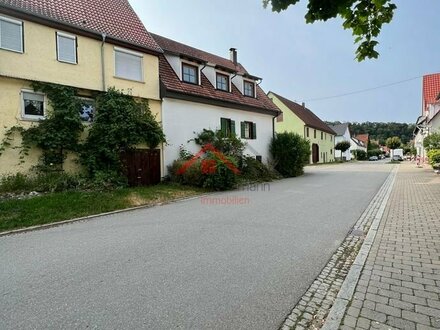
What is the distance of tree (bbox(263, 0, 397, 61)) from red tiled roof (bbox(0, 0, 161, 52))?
12214 millimetres

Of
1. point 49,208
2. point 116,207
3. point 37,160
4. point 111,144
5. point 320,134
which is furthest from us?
point 320,134

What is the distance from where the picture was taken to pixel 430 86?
109 ft

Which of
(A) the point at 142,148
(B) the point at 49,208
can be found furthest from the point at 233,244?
(A) the point at 142,148

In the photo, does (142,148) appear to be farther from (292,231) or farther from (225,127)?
(292,231)

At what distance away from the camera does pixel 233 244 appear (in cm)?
577

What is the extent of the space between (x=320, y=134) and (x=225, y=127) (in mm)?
31932

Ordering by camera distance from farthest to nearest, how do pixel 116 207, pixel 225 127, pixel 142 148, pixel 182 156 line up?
pixel 225 127 → pixel 182 156 → pixel 142 148 → pixel 116 207

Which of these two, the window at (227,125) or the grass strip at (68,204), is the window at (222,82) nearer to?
the window at (227,125)

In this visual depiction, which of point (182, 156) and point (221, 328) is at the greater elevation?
point (182, 156)

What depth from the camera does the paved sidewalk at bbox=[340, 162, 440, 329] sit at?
3.06m

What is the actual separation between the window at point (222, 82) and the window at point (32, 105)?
11.3 metres

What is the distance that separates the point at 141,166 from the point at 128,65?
5.13 m

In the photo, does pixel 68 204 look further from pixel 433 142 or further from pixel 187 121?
pixel 433 142

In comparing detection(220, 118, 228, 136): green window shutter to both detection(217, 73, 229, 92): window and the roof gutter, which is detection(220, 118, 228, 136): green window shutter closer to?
detection(217, 73, 229, 92): window
